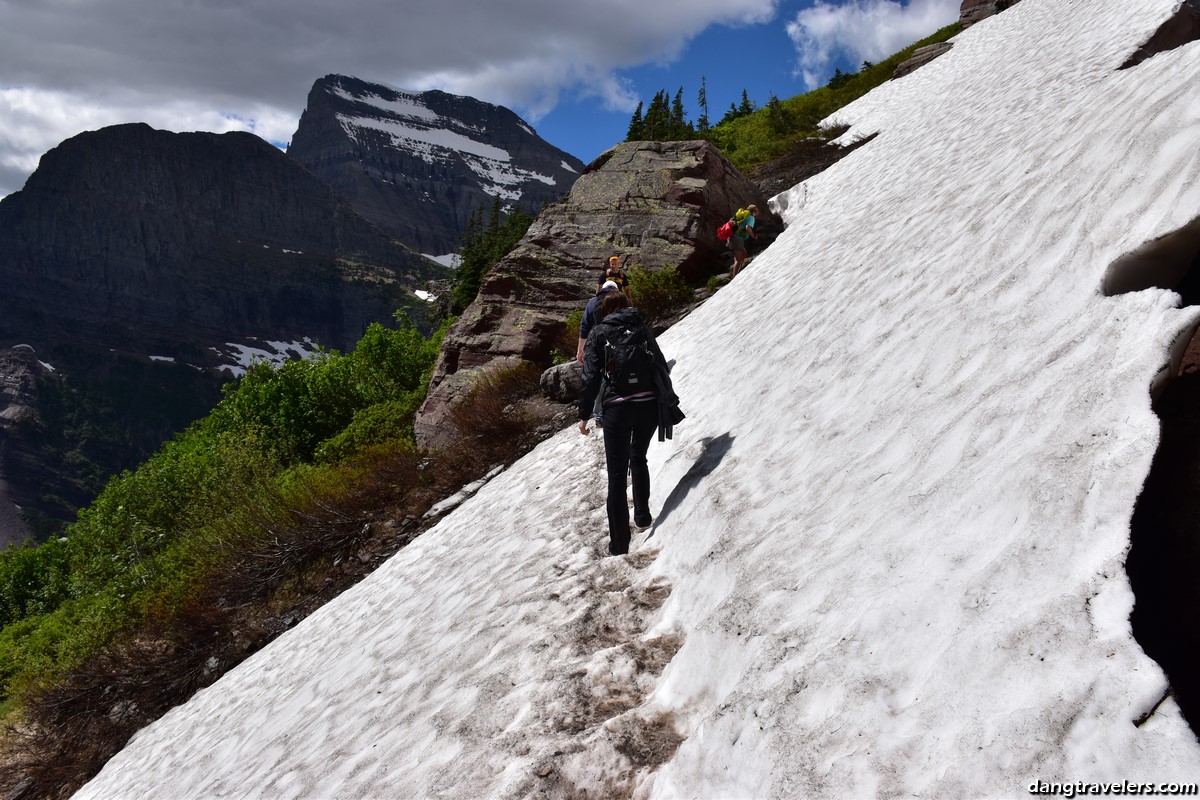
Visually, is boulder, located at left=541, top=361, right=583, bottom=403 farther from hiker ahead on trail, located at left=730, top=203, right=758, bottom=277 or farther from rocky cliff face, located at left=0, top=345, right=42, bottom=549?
rocky cliff face, located at left=0, top=345, right=42, bottom=549

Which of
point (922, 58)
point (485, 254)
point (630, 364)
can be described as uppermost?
point (485, 254)

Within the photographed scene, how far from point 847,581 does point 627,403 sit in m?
2.60

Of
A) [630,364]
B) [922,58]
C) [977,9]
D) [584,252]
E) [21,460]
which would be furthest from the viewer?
[21,460]

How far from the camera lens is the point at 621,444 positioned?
571 centimetres

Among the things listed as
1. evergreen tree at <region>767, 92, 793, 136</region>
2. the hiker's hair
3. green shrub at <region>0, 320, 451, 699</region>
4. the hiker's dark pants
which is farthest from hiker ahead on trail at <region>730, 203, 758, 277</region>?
evergreen tree at <region>767, 92, 793, 136</region>

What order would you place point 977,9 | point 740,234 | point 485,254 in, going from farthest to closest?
point 485,254
point 977,9
point 740,234

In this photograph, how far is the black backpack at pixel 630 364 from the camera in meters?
5.63

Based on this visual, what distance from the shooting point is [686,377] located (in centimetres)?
950

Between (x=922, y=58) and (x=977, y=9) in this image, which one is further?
(x=977, y=9)

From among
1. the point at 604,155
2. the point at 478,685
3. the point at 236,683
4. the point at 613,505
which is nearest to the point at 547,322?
the point at 604,155

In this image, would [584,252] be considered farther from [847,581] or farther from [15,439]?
[15,439]

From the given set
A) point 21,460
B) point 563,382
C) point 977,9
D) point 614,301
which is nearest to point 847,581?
point 614,301

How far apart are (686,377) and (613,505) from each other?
419 centimetres

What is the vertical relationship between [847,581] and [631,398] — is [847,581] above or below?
below
